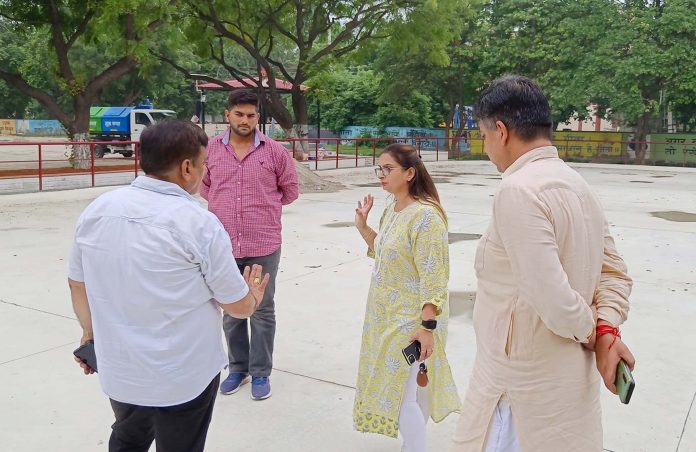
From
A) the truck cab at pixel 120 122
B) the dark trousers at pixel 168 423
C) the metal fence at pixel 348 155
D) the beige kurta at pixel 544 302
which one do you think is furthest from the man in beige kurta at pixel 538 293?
the truck cab at pixel 120 122

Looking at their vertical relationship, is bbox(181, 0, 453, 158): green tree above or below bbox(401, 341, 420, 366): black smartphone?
above

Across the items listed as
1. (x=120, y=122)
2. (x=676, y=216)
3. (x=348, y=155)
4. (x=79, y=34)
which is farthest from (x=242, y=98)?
(x=120, y=122)

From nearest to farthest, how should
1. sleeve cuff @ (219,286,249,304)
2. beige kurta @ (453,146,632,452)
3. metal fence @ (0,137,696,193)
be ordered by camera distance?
1. beige kurta @ (453,146,632,452)
2. sleeve cuff @ (219,286,249,304)
3. metal fence @ (0,137,696,193)

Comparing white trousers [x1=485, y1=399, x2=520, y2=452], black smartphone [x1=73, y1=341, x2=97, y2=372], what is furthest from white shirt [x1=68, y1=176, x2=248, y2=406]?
white trousers [x1=485, y1=399, x2=520, y2=452]

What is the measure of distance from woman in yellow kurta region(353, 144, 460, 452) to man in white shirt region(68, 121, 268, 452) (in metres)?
0.93

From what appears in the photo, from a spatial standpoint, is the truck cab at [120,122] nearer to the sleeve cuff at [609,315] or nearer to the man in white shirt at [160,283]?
the man in white shirt at [160,283]

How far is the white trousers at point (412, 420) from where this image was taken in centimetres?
286

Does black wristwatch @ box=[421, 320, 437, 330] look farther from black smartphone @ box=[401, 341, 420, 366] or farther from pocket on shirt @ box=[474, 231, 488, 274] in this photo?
pocket on shirt @ box=[474, 231, 488, 274]

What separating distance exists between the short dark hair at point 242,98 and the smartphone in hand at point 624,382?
8.13 feet

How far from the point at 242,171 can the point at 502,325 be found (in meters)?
2.23

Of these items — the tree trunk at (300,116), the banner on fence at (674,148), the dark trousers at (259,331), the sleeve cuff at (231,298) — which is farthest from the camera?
the banner on fence at (674,148)

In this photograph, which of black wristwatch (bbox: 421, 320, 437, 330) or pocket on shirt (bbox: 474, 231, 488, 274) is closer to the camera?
pocket on shirt (bbox: 474, 231, 488, 274)

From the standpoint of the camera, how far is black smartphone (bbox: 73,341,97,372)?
218 centimetres

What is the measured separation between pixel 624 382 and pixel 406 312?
1285 mm
